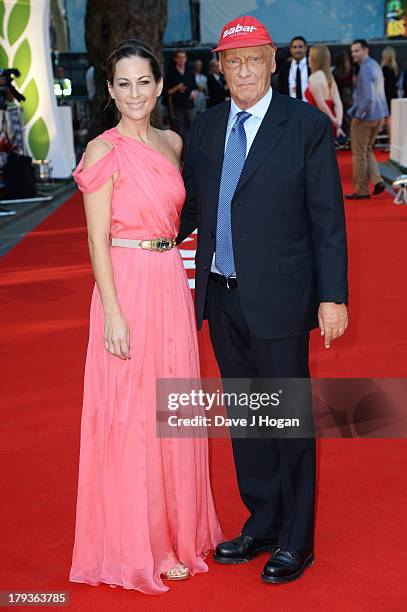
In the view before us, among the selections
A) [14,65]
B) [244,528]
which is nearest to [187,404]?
[244,528]

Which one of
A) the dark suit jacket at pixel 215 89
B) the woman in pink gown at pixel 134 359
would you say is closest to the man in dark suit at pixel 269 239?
the woman in pink gown at pixel 134 359

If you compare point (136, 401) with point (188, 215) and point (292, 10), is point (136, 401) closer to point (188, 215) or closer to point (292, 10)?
point (188, 215)

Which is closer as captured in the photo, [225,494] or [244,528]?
[244,528]

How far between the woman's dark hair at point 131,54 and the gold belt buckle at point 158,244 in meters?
0.52

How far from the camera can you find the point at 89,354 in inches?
138

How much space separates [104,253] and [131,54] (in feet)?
2.11

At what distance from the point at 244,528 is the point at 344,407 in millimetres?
1809

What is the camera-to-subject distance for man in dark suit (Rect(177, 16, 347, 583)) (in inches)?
129

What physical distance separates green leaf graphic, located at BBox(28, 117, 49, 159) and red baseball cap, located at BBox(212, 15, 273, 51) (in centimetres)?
1341

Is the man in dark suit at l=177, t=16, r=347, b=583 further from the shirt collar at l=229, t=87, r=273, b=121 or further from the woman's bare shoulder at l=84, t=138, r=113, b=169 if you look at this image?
the woman's bare shoulder at l=84, t=138, r=113, b=169

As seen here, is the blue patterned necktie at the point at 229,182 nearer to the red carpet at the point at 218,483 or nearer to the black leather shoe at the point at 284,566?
the black leather shoe at the point at 284,566

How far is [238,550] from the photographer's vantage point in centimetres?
363

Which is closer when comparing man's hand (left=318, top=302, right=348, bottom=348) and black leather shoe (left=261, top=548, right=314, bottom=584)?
man's hand (left=318, top=302, right=348, bottom=348)

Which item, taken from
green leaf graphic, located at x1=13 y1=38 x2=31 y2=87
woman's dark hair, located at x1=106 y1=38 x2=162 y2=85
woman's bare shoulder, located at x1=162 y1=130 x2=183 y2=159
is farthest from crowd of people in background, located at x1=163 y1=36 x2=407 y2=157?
woman's dark hair, located at x1=106 y1=38 x2=162 y2=85
